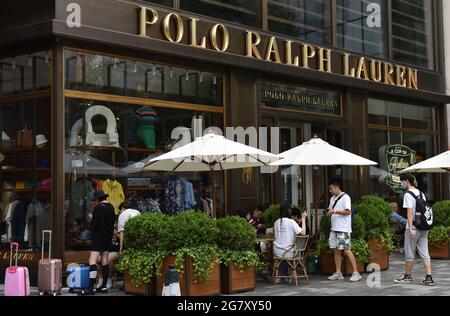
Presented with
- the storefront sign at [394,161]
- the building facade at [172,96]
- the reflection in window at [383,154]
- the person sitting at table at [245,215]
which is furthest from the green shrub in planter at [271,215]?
the storefront sign at [394,161]

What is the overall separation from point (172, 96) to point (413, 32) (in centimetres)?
1039

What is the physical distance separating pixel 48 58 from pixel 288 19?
6630mm

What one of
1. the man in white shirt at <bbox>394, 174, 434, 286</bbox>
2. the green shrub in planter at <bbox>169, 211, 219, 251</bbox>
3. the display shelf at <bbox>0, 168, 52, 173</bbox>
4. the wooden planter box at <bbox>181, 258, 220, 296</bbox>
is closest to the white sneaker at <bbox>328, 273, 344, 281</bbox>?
the man in white shirt at <bbox>394, 174, 434, 286</bbox>

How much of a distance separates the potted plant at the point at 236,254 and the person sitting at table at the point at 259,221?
2.47 meters

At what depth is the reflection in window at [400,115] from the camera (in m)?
18.3

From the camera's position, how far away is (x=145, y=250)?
9828 millimetres

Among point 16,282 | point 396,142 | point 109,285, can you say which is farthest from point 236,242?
point 396,142

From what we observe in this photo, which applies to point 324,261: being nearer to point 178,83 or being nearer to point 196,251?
point 196,251

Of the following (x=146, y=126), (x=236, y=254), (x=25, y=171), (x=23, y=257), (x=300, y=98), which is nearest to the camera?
(x=236, y=254)

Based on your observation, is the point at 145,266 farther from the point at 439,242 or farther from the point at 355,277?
the point at 439,242

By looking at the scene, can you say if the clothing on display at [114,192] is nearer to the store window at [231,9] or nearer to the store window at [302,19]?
the store window at [231,9]

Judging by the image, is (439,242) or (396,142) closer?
(439,242)

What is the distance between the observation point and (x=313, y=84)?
53.1 feet
